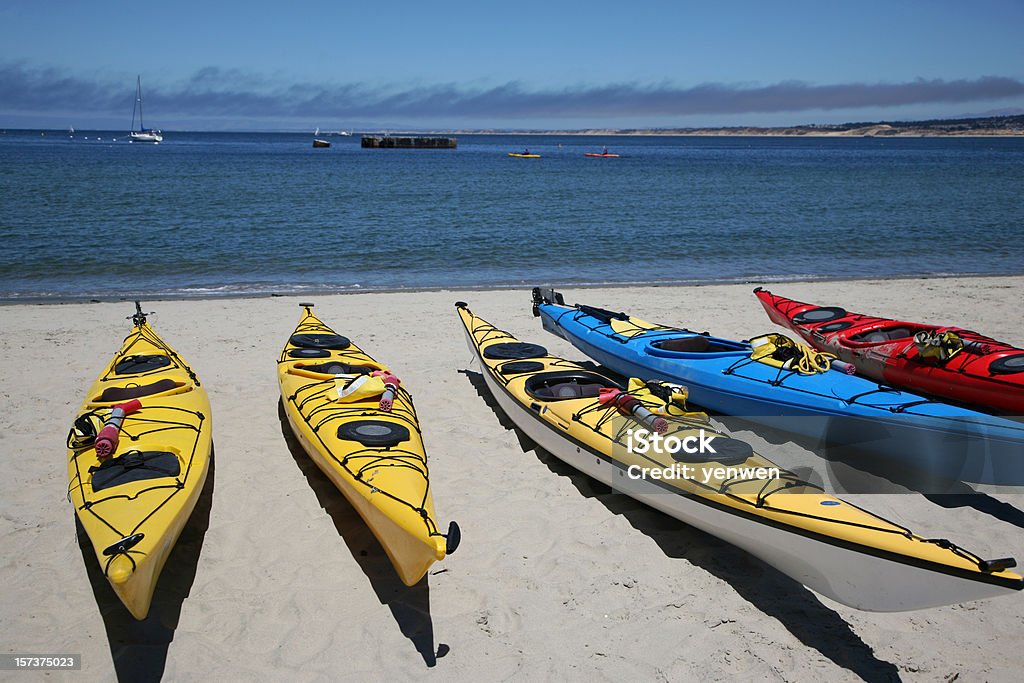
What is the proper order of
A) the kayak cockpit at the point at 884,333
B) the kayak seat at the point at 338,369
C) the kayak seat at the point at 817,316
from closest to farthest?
1. the kayak seat at the point at 338,369
2. the kayak cockpit at the point at 884,333
3. the kayak seat at the point at 817,316

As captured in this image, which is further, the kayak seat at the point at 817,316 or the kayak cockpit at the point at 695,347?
the kayak seat at the point at 817,316

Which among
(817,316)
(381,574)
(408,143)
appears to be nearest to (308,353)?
(381,574)

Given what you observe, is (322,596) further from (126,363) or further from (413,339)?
(413,339)

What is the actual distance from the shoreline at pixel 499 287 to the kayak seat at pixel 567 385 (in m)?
7.15

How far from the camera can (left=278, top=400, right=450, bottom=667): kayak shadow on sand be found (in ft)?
13.7

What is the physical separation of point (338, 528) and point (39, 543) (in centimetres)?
206

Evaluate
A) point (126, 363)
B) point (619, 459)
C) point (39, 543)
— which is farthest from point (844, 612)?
point (126, 363)

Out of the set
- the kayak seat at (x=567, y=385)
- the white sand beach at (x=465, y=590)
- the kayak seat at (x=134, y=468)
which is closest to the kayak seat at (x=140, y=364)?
the white sand beach at (x=465, y=590)

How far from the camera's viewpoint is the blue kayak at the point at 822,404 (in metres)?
5.71

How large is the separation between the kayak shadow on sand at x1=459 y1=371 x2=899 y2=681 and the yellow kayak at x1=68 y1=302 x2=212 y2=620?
3.03m

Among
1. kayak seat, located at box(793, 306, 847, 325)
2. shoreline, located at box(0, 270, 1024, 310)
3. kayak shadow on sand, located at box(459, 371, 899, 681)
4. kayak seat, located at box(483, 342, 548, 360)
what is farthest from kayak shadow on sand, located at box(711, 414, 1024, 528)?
shoreline, located at box(0, 270, 1024, 310)

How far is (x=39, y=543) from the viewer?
4980 mm

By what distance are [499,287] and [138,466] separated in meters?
10.3

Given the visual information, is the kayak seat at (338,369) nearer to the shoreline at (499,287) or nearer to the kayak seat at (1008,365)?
the kayak seat at (1008,365)
